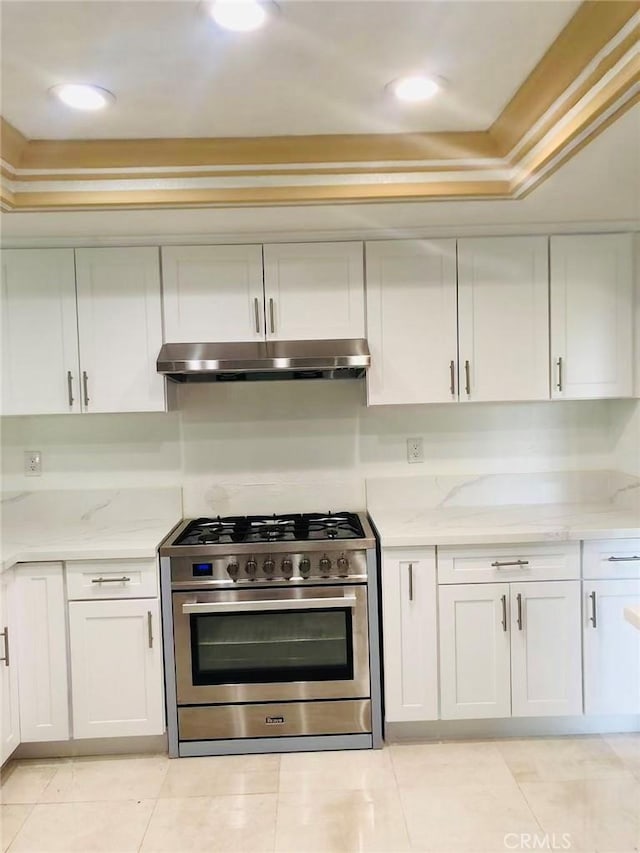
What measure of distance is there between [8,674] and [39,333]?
1.45 metres

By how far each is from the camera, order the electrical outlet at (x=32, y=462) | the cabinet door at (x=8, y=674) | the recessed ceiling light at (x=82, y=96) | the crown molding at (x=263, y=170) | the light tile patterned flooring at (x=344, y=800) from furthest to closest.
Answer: the electrical outlet at (x=32, y=462) < the cabinet door at (x=8, y=674) < the crown molding at (x=263, y=170) < the light tile patterned flooring at (x=344, y=800) < the recessed ceiling light at (x=82, y=96)

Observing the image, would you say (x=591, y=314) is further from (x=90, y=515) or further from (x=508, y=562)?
(x=90, y=515)

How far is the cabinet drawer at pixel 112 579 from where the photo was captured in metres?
2.35

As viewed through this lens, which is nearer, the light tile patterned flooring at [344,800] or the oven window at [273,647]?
the light tile patterned flooring at [344,800]

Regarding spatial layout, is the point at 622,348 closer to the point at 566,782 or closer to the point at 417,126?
the point at 417,126

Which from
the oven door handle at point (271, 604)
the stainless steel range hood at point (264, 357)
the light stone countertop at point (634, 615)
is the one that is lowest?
the oven door handle at point (271, 604)

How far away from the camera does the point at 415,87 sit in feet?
5.58

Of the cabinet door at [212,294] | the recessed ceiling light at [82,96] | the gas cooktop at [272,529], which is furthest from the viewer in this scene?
the cabinet door at [212,294]

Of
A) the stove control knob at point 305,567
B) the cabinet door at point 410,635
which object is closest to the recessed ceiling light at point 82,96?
the stove control knob at point 305,567

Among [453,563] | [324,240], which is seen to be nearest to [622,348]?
[453,563]

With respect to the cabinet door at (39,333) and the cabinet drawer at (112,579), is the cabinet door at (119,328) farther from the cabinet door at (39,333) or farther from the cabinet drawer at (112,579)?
the cabinet drawer at (112,579)

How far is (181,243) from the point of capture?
2555mm

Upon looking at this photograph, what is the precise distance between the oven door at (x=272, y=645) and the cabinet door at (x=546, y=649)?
645mm

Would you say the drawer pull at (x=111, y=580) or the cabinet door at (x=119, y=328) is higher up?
the cabinet door at (x=119, y=328)
